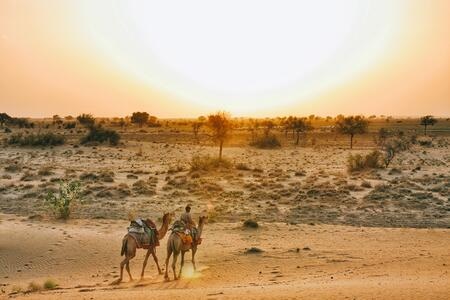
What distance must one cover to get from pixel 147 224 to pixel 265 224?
391 inches

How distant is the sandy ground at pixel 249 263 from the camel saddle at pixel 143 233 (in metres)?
1.07

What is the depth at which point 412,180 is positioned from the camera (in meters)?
40.6

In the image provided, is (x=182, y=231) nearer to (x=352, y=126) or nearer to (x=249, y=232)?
(x=249, y=232)

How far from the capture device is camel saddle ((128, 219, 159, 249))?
1551cm

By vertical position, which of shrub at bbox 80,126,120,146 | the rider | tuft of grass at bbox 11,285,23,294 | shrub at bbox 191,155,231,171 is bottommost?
tuft of grass at bbox 11,285,23,294

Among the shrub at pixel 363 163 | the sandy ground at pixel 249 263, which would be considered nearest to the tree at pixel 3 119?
the shrub at pixel 363 163

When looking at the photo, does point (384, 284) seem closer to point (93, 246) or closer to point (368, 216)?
point (93, 246)

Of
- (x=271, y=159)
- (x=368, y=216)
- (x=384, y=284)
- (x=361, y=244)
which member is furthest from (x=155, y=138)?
(x=384, y=284)

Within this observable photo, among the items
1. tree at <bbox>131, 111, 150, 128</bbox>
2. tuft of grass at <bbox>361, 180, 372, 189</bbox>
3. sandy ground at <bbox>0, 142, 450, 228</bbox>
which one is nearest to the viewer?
sandy ground at <bbox>0, 142, 450, 228</bbox>

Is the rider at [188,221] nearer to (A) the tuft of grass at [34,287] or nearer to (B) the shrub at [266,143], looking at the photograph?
(A) the tuft of grass at [34,287]

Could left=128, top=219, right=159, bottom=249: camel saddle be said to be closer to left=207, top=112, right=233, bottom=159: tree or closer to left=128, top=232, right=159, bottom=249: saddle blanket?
left=128, top=232, right=159, bottom=249: saddle blanket

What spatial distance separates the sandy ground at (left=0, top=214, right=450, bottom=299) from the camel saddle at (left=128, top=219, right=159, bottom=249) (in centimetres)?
107

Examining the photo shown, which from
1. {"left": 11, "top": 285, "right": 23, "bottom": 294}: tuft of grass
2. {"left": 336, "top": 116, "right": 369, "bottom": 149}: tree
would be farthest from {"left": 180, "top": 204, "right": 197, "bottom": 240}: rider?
{"left": 336, "top": 116, "right": 369, "bottom": 149}: tree

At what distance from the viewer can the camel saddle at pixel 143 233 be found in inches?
611
